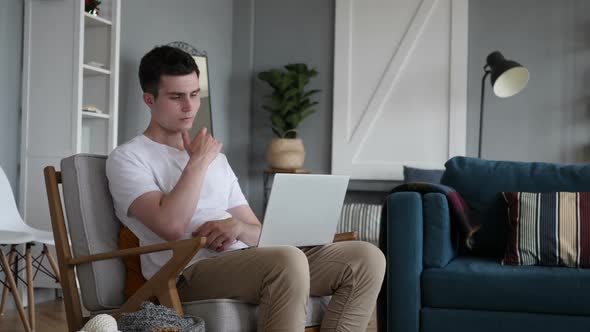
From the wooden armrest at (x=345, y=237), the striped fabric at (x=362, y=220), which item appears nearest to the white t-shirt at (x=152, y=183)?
the wooden armrest at (x=345, y=237)

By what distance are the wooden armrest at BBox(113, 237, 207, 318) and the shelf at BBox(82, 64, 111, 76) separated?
98.4 inches

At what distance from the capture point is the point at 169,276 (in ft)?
6.66

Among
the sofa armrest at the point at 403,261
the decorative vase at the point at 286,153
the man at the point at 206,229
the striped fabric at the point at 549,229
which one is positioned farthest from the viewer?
the decorative vase at the point at 286,153

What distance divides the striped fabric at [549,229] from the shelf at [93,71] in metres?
2.52

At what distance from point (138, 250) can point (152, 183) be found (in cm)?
27

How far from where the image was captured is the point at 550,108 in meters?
6.12

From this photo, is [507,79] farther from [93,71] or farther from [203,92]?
[93,71]

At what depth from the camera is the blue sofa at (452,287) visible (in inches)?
112

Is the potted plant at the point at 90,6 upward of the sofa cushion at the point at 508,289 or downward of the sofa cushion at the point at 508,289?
upward

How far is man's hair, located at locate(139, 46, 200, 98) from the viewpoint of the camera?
7.84 feet

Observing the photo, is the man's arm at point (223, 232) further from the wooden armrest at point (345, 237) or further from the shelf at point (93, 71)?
the shelf at point (93, 71)

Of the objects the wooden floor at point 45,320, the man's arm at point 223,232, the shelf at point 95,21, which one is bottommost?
the wooden floor at point 45,320

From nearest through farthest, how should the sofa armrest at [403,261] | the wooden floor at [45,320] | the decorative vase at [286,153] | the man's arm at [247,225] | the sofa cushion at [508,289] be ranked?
the man's arm at [247,225]
the sofa cushion at [508,289]
the sofa armrest at [403,261]
the wooden floor at [45,320]
the decorative vase at [286,153]

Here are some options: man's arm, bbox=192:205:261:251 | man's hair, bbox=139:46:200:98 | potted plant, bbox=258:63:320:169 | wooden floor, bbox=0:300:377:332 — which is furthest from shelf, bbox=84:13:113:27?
man's arm, bbox=192:205:261:251
